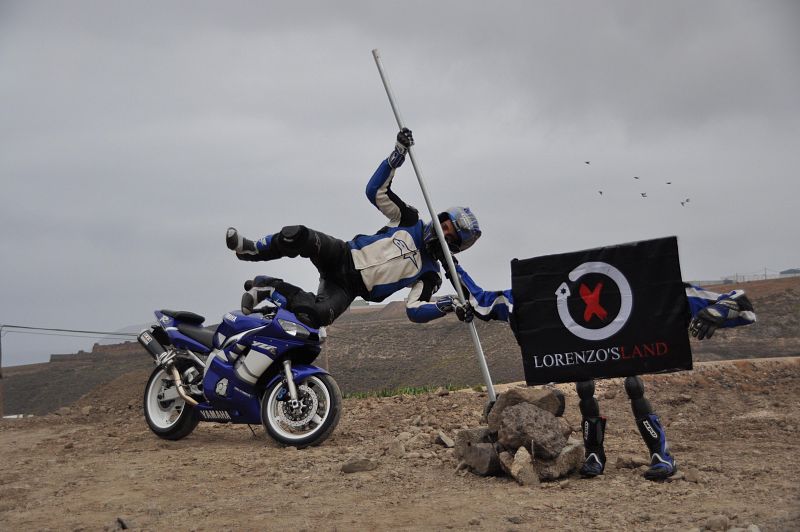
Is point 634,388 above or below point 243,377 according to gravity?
below

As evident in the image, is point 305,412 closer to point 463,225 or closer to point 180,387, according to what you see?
point 180,387

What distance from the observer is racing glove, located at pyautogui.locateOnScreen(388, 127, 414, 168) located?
7.66 meters

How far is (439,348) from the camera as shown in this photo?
791 inches

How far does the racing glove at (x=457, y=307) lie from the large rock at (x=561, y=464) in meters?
1.52

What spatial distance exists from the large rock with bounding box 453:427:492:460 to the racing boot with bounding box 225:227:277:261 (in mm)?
3005

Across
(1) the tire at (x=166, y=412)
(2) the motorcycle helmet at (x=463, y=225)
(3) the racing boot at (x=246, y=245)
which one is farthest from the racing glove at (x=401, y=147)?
(1) the tire at (x=166, y=412)

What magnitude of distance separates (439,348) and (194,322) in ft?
38.7

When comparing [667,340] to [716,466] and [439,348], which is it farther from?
[439,348]

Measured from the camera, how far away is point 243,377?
777 centimetres

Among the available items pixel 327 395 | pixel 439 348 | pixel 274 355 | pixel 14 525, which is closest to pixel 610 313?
pixel 327 395

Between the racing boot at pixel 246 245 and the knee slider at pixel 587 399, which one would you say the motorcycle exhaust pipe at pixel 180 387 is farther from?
the knee slider at pixel 587 399

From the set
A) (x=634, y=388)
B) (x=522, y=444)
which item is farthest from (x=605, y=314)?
(x=522, y=444)

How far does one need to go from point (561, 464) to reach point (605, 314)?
1121mm

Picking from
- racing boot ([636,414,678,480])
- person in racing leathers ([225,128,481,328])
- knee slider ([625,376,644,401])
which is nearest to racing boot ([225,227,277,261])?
Result: person in racing leathers ([225,128,481,328])
